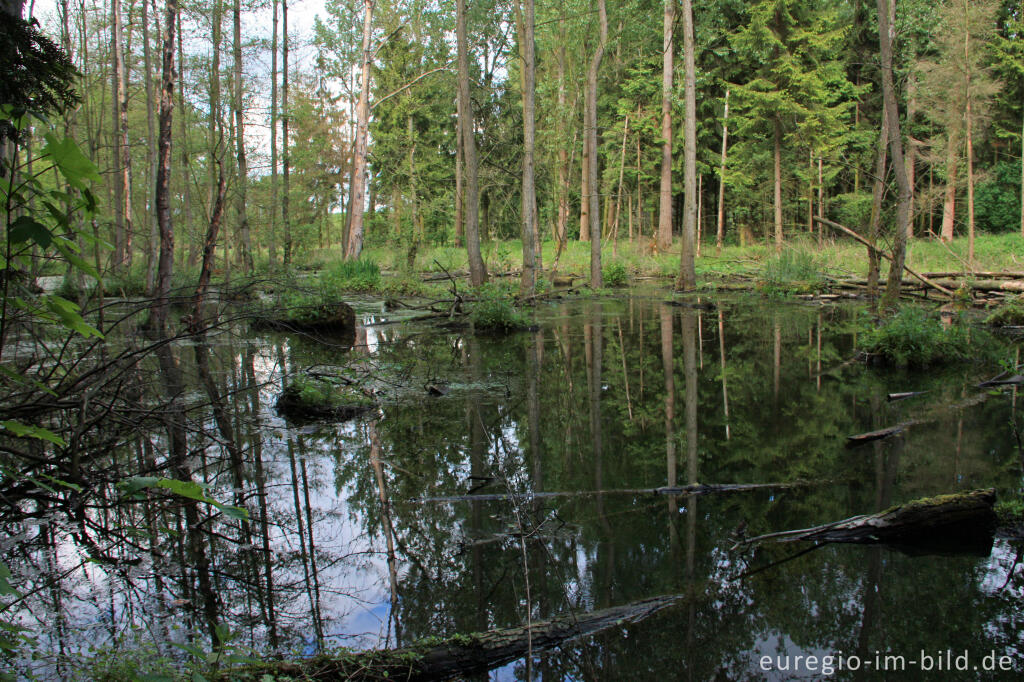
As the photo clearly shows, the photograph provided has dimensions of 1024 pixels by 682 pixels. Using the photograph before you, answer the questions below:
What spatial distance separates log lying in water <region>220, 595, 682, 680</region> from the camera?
2283 mm

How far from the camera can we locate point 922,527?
3645mm

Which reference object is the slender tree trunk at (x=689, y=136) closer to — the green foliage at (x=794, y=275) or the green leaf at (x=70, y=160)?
the green foliage at (x=794, y=275)

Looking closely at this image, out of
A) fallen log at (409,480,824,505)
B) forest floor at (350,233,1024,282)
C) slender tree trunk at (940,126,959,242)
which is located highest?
slender tree trunk at (940,126,959,242)

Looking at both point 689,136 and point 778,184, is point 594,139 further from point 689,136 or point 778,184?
point 778,184

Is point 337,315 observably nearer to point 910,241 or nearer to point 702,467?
point 702,467

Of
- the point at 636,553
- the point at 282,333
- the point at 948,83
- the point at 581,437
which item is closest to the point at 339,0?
the point at 282,333

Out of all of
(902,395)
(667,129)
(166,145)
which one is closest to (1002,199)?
(667,129)

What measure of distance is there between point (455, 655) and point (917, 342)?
8279 millimetres

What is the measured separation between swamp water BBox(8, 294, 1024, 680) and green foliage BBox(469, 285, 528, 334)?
5.24 m

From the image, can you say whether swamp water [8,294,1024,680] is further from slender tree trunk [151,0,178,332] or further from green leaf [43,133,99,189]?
slender tree trunk [151,0,178,332]

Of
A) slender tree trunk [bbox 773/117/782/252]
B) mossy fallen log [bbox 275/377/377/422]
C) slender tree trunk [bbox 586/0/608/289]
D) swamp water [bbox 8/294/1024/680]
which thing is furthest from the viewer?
slender tree trunk [bbox 773/117/782/252]

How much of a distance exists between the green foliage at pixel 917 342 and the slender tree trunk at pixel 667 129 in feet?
53.3

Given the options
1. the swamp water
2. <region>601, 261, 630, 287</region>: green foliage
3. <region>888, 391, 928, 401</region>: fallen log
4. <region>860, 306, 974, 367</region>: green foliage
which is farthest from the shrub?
<region>888, 391, 928, 401</region>: fallen log

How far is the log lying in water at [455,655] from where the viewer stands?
228cm
